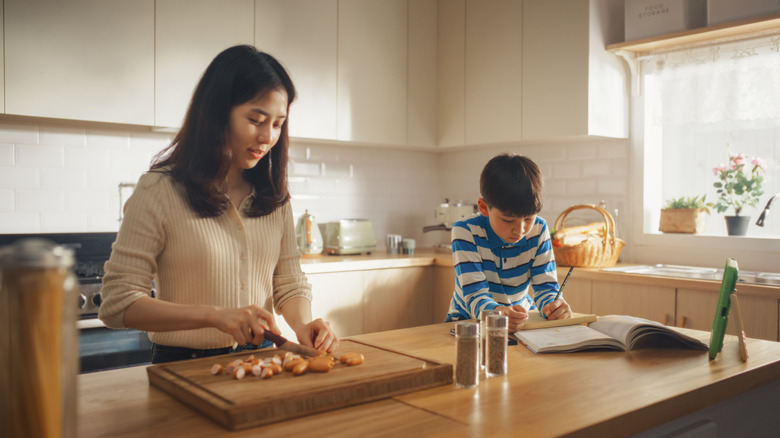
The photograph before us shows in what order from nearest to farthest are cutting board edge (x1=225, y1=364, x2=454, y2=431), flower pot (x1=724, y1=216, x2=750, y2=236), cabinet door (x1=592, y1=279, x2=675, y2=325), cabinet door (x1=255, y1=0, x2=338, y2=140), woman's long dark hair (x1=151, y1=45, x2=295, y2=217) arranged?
cutting board edge (x1=225, y1=364, x2=454, y2=431)
woman's long dark hair (x1=151, y1=45, x2=295, y2=217)
cabinet door (x1=592, y1=279, x2=675, y2=325)
flower pot (x1=724, y1=216, x2=750, y2=236)
cabinet door (x1=255, y1=0, x2=338, y2=140)

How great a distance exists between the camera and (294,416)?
106 centimetres

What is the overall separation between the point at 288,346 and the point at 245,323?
0.44 ft

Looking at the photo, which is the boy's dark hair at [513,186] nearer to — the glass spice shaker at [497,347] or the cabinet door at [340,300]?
the glass spice shaker at [497,347]

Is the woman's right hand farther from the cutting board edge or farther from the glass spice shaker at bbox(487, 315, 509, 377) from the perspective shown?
the glass spice shaker at bbox(487, 315, 509, 377)

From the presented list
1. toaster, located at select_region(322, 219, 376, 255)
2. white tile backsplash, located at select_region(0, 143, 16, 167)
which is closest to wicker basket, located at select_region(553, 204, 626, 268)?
toaster, located at select_region(322, 219, 376, 255)

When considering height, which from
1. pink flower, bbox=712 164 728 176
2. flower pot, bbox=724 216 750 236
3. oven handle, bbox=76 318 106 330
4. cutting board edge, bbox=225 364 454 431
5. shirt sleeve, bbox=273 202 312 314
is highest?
pink flower, bbox=712 164 728 176

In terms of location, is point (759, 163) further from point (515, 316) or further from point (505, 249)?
point (515, 316)

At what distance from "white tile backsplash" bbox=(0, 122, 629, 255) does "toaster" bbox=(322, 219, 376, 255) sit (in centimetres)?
30

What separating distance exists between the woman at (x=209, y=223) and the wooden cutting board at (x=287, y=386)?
0.59 ft

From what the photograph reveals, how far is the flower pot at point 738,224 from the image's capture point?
10.1 ft

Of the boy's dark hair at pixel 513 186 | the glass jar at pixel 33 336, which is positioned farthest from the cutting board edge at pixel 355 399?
the boy's dark hair at pixel 513 186

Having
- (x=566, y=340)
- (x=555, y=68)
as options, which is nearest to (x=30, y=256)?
(x=566, y=340)

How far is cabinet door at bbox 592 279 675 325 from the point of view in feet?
9.02

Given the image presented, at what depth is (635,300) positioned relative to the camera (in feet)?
9.38
